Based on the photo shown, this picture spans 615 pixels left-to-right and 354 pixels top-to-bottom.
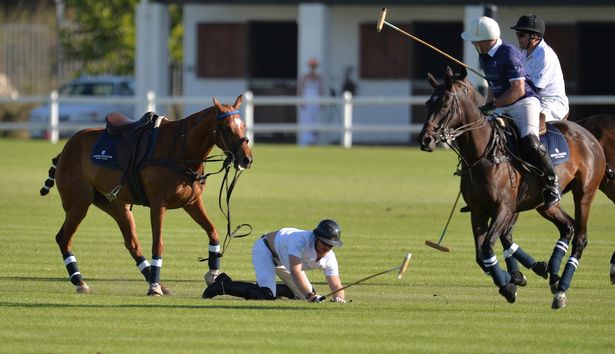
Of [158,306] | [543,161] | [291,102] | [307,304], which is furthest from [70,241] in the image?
[291,102]

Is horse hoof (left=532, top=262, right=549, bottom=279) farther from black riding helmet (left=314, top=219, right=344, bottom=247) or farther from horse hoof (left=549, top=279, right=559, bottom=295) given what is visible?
black riding helmet (left=314, top=219, right=344, bottom=247)

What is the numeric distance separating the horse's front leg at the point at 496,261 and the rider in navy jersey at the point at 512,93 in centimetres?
83

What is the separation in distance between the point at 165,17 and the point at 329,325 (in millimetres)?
30406

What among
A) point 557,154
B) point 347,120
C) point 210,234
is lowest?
point 347,120

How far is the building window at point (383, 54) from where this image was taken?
39.8 m

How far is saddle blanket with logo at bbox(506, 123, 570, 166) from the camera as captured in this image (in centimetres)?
1374

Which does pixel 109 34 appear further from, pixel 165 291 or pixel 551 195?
pixel 551 195

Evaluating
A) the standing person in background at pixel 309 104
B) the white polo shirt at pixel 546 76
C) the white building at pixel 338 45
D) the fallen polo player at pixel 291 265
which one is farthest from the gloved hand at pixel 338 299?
the white building at pixel 338 45

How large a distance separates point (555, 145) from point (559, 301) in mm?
1916

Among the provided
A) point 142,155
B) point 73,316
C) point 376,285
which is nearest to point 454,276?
point 376,285

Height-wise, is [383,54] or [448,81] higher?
[448,81]

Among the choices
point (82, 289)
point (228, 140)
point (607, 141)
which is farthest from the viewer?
point (607, 141)

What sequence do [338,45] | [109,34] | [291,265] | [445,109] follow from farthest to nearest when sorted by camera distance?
[109,34], [338,45], [291,265], [445,109]

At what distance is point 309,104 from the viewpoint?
A: 126ft
